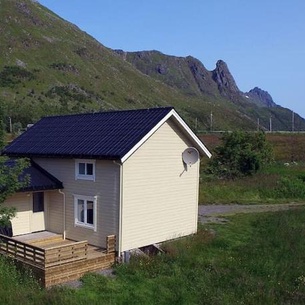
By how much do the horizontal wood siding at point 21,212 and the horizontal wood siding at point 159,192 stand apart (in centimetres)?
508

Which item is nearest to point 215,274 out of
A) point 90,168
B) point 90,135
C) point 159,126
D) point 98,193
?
point 98,193

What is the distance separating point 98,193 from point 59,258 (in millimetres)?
3456

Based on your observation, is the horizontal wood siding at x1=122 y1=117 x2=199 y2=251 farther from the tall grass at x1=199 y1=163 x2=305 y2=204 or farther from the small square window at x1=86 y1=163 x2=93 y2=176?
the tall grass at x1=199 y1=163 x2=305 y2=204

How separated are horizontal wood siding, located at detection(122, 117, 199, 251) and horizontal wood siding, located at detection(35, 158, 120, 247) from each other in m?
0.43

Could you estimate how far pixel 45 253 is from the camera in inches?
530

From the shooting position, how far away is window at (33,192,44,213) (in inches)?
737

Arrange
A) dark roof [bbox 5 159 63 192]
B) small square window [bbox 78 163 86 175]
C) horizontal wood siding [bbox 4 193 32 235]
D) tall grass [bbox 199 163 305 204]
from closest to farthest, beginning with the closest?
1. small square window [bbox 78 163 86 175]
2. dark roof [bbox 5 159 63 192]
3. horizontal wood siding [bbox 4 193 32 235]
4. tall grass [bbox 199 163 305 204]

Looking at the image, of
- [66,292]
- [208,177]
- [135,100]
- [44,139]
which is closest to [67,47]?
[135,100]

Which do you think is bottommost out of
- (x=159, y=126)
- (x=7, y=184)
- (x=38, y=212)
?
(x=38, y=212)

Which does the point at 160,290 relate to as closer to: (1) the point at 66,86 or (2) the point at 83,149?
(2) the point at 83,149

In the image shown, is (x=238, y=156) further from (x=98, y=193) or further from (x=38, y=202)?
(x=98, y=193)

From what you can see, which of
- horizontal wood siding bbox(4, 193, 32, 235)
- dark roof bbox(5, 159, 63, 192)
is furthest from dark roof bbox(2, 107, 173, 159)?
horizontal wood siding bbox(4, 193, 32, 235)

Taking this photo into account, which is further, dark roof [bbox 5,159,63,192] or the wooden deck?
dark roof [bbox 5,159,63,192]

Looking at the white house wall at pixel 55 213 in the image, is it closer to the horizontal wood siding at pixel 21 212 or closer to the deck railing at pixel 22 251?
the horizontal wood siding at pixel 21 212
